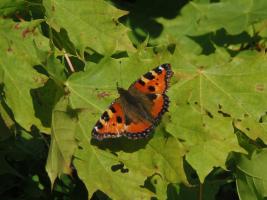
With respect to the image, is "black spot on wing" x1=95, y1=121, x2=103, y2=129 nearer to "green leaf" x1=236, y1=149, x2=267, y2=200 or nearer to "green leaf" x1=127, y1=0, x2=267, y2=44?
"green leaf" x1=236, y1=149, x2=267, y2=200

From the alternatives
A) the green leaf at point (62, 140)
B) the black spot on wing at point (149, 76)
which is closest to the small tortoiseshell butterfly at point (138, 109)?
the black spot on wing at point (149, 76)

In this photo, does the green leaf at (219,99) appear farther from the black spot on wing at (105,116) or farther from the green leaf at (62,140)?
the green leaf at (62,140)

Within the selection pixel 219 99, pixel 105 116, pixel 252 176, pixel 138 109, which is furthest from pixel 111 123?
pixel 252 176

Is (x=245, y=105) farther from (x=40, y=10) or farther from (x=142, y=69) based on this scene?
(x=40, y=10)

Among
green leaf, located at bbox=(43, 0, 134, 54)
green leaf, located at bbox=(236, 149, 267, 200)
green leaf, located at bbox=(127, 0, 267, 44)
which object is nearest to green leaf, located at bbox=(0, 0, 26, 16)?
green leaf, located at bbox=(43, 0, 134, 54)

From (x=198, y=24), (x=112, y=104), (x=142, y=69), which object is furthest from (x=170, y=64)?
(x=198, y=24)

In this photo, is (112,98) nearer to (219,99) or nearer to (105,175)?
(105,175)
